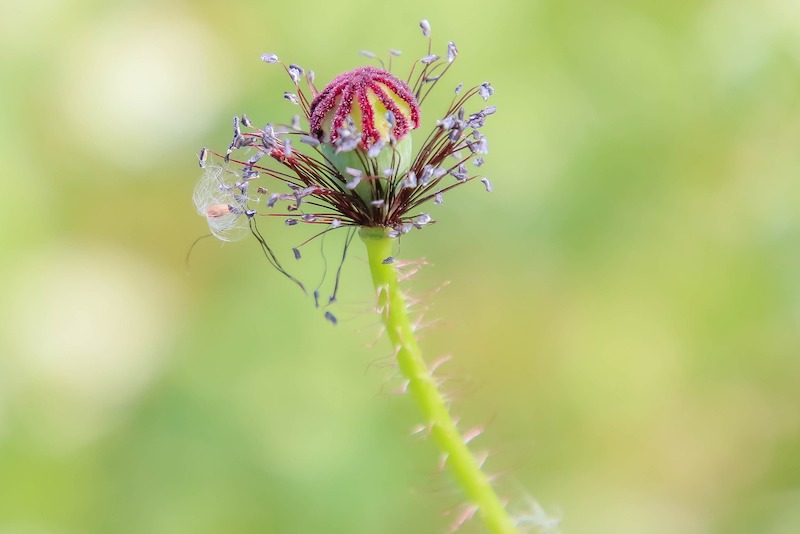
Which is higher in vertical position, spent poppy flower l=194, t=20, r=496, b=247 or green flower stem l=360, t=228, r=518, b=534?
spent poppy flower l=194, t=20, r=496, b=247

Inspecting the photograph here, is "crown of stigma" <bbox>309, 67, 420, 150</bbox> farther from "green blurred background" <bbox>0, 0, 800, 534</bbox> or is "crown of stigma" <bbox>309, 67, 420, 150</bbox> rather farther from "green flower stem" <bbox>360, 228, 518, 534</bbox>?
"green blurred background" <bbox>0, 0, 800, 534</bbox>

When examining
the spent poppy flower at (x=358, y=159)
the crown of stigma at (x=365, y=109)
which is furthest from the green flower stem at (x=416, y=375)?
the crown of stigma at (x=365, y=109)

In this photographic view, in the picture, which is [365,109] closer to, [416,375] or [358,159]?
[358,159]

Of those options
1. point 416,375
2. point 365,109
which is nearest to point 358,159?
point 365,109

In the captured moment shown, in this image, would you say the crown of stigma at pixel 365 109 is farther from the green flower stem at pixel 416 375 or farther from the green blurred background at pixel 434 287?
the green blurred background at pixel 434 287

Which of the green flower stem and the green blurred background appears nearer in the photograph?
the green flower stem

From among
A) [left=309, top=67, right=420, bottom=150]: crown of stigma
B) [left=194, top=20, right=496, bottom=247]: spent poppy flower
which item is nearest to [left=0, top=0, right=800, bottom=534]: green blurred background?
[left=194, top=20, right=496, bottom=247]: spent poppy flower

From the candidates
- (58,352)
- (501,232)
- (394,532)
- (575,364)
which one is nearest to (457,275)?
(501,232)
